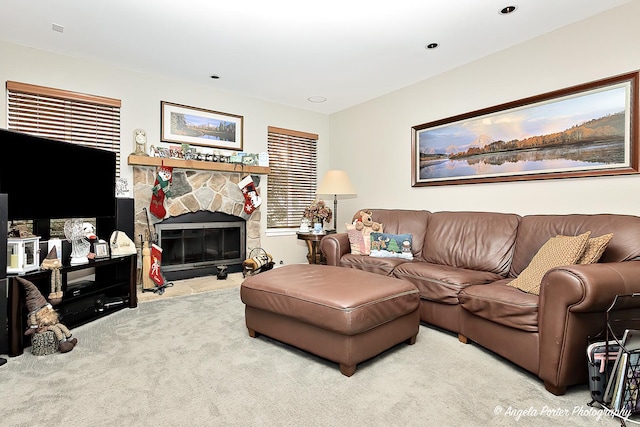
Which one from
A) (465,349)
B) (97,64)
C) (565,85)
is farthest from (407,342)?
(97,64)

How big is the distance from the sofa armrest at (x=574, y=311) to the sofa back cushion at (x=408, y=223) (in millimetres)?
1738

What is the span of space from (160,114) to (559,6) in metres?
3.97

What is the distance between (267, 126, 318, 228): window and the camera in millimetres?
4875

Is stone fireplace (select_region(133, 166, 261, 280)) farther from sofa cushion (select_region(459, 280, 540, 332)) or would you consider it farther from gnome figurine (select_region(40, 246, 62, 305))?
sofa cushion (select_region(459, 280, 540, 332))

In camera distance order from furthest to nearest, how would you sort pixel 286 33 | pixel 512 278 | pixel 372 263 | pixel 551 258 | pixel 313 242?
pixel 313 242 < pixel 372 263 < pixel 286 33 < pixel 512 278 < pixel 551 258

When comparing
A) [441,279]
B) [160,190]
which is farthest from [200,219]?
[441,279]

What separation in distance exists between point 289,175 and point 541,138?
10.5 feet

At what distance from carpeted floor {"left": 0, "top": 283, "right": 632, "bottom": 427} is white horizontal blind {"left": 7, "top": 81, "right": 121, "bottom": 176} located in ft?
6.89

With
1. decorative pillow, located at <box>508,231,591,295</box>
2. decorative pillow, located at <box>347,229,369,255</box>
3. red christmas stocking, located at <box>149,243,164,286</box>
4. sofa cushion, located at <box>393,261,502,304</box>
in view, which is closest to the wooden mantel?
red christmas stocking, located at <box>149,243,164,286</box>

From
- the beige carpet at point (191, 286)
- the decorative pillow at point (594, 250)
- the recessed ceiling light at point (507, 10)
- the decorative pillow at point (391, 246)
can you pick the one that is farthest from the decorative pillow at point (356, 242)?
the recessed ceiling light at point (507, 10)

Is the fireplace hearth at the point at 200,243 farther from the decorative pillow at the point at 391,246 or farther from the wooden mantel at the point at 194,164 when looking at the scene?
the decorative pillow at the point at 391,246

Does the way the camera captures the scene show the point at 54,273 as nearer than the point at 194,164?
Yes

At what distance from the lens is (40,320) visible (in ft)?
7.19

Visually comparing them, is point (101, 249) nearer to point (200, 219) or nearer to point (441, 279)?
point (200, 219)
